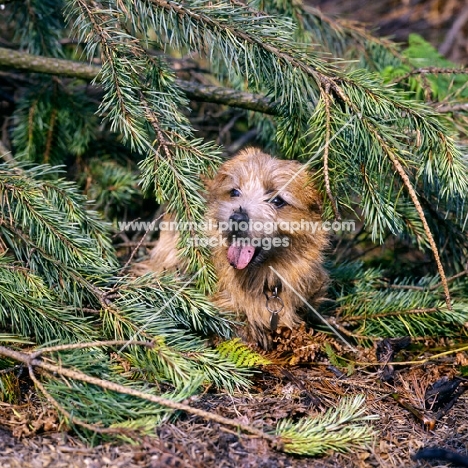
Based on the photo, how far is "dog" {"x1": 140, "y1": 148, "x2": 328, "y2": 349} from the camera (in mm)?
3791

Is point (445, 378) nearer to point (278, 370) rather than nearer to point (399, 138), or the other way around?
point (278, 370)

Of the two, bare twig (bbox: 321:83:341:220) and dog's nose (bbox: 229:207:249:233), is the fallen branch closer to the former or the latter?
dog's nose (bbox: 229:207:249:233)

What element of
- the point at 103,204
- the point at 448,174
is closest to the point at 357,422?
the point at 448,174

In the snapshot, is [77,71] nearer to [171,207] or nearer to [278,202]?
[171,207]

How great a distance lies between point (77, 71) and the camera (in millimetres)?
4062

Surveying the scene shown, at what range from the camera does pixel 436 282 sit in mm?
4262

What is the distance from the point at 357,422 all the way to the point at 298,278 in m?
1.07

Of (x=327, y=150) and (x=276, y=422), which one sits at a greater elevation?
(x=327, y=150)

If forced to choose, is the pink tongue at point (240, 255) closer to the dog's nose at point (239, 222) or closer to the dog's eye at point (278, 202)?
the dog's nose at point (239, 222)

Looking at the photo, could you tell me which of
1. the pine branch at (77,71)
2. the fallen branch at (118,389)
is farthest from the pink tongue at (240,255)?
the fallen branch at (118,389)

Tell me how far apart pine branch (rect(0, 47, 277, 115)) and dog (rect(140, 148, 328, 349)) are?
38 centimetres

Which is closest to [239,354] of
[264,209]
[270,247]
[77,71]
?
[270,247]

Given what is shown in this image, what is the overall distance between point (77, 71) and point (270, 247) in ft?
5.42

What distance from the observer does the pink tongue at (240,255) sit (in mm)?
3611
